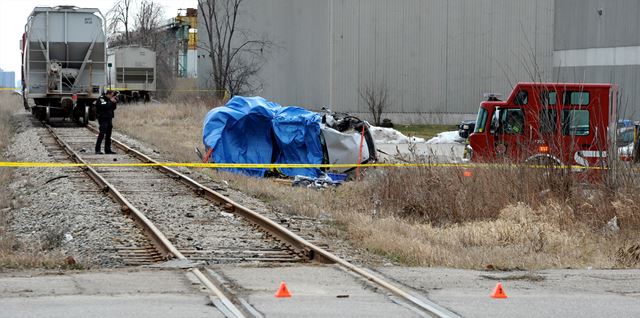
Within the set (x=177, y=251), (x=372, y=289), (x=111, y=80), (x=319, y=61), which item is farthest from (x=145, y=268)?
(x=111, y=80)

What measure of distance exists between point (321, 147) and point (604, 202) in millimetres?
9411

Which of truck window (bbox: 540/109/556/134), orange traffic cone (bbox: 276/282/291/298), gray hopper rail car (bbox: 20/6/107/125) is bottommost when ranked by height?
orange traffic cone (bbox: 276/282/291/298)

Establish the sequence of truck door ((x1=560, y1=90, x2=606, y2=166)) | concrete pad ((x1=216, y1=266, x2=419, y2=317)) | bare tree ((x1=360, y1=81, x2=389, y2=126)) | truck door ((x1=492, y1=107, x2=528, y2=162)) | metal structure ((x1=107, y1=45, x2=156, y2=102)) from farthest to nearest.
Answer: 1. metal structure ((x1=107, y1=45, x2=156, y2=102))
2. bare tree ((x1=360, y1=81, x2=389, y2=126))
3. truck door ((x1=492, y1=107, x2=528, y2=162))
4. truck door ((x1=560, y1=90, x2=606, y2=166))
5. concrete pad ((x1=216, y1=266, x2=419, y2=317))

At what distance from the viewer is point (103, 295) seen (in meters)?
8.43

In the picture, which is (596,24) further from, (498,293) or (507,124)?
(498,293)

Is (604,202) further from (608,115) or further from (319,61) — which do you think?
(319,61)

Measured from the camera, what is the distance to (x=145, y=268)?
10211 millimetres

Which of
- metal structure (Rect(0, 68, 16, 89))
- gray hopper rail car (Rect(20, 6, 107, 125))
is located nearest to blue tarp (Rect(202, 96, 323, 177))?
gray hopper rail car (Rect(20, 6, 107, 125))

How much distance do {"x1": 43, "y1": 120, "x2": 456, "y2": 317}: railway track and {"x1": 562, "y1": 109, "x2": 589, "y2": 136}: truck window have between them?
744cm

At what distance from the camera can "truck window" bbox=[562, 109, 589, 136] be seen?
19.6 metres

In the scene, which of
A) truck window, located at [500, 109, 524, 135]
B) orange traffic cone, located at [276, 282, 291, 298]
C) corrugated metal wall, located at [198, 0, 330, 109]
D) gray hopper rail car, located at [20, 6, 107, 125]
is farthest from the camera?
corrugated metal wall, located at [198, 0, 330, 109]

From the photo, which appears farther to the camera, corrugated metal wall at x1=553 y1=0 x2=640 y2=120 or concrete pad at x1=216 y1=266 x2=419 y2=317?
corrugated metal wall at x1=553 y1=0 x2=640 y2=120

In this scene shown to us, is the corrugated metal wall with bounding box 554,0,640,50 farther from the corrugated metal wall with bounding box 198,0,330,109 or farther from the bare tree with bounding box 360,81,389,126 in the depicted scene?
the corrugated metal wall with bounding box 198,0,330,109

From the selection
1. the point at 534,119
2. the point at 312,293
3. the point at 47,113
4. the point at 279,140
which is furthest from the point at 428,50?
the point at 312,293
